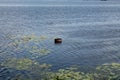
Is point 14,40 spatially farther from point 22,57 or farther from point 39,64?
point 39,64

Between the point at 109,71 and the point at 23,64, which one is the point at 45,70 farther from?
the point at 109,71

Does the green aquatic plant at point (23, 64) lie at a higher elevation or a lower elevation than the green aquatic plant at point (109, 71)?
higher

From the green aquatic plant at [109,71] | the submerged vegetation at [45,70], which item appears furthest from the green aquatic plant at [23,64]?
the green aquatic plant at [109,71]

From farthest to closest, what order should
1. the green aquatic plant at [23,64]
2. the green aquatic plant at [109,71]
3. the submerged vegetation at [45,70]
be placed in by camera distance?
the green aquatic plant at [23,64] → the green aquatic plant at [109,71] → the submerged vegetation at [45,70]

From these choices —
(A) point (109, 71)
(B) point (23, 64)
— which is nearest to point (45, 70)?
(B) point (23, 64)

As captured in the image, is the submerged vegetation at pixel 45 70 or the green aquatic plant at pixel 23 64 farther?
the green aquatic plant at pixel 23 64

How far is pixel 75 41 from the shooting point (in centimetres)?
5794

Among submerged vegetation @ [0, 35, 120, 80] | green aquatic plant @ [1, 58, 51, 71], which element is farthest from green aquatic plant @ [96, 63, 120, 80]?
green aquatic plant @ [1, 58, 51, 71]

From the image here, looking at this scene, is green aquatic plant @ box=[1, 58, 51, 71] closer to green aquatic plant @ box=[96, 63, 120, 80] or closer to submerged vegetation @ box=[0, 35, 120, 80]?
submerged vegetation @ box=[0, 35, 120, 80]

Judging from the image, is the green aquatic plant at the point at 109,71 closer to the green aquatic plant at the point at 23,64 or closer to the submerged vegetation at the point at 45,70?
the submerged vegetation at the point at 45,70

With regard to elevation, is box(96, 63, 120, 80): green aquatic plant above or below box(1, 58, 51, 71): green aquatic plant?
below

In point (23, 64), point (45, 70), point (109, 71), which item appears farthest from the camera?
point (23, 64)

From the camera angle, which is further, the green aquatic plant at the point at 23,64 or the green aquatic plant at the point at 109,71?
the green aquatic plant at the point at 23,64

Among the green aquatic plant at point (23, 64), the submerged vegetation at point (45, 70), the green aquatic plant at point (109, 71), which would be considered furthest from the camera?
the green aquatic plant at point (23, 64)
